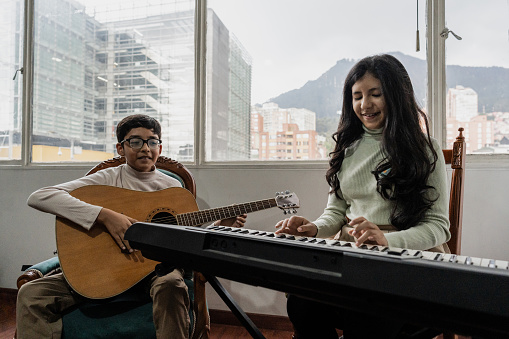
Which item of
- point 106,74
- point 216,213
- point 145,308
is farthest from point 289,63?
point 145,308

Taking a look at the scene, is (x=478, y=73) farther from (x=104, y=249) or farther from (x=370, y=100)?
(x=104, y=249)

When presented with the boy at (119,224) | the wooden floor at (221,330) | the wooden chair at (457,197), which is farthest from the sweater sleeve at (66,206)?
the wooden chair at (457,197)

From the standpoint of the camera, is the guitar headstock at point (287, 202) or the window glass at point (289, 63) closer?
the guitar headstock at point (287, 202)

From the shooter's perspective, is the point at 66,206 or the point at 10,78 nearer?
the point at 66,206

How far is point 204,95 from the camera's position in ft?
7.45

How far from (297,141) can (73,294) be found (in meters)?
1.47

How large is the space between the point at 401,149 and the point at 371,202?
8.4 inches

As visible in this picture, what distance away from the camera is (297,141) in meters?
2.17

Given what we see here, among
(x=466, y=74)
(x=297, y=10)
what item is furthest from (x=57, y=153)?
(x=466, y=74)

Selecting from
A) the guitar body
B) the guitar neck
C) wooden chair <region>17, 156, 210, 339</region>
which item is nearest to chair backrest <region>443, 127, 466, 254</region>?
the guitar neck

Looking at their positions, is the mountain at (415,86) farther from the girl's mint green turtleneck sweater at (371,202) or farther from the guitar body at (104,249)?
the guitar body at (104,249)

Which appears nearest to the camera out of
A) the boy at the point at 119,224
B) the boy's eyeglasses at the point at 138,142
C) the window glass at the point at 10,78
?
the boy at the point at 119,224

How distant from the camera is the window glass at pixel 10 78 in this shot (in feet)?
8.61

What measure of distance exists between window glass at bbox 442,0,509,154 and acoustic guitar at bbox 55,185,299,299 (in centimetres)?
111
